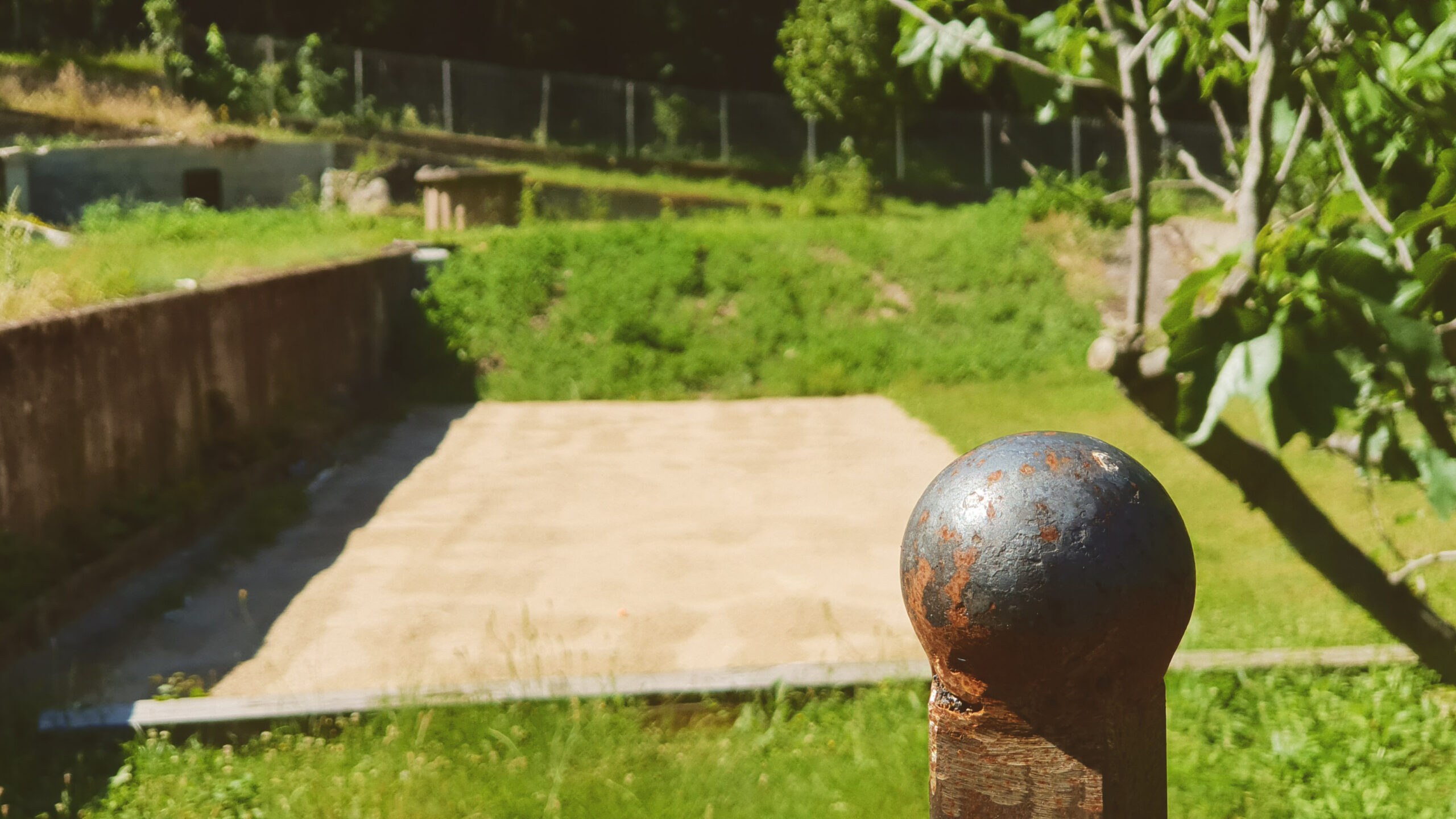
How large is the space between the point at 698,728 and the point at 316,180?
21179mm

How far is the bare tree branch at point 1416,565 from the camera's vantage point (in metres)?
3.34

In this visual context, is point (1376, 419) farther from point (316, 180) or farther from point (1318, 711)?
point (316, 180)

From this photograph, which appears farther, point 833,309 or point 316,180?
point 316,180

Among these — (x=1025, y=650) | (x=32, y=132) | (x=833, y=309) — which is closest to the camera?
(x=1025, y=650)

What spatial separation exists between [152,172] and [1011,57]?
21002 millimetres

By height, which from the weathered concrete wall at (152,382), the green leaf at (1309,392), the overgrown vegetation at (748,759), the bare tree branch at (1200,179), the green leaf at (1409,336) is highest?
the bare tree branch at (1200,179)

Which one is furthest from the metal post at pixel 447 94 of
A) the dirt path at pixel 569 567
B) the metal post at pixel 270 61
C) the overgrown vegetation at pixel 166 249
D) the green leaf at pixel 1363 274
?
the green leaf at pixel 1363 274

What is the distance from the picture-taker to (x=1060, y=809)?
1.66 metres

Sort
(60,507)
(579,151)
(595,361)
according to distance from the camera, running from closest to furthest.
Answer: (60,507) → (595,361) → (579,151)

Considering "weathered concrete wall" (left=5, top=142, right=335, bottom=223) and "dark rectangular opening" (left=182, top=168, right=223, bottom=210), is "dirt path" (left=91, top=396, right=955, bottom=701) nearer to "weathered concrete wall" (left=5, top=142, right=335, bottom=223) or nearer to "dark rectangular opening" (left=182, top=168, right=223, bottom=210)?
"weathered concrete wall" (left=5, top=142, right=335, bottom=223)

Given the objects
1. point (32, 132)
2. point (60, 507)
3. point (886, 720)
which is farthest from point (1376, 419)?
point (32, 132)

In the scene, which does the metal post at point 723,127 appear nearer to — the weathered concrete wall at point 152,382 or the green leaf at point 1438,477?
the weathered concrete wall at point 152,382

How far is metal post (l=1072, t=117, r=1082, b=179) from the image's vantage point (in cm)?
3010

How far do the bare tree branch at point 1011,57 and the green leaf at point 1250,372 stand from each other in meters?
1.45
